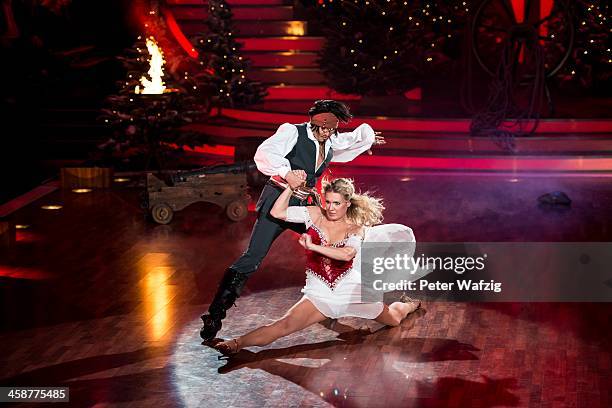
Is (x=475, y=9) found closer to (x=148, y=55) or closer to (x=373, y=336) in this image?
(x=148, y=55)

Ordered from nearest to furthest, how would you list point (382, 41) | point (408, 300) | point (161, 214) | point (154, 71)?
1. point (408, 300)
2. point (161, 214)
3. point (154, 71)
4. point (382, 41)

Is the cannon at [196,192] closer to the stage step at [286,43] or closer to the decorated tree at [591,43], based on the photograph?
the decorated tree at [591,43]

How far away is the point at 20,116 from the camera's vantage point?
44.9ft

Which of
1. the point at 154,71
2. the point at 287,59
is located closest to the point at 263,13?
the point at 287,59

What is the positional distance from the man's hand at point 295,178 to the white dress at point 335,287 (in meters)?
0.24

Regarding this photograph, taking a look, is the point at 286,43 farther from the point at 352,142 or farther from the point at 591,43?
the point at 352,142

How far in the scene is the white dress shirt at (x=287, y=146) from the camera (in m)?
6.50

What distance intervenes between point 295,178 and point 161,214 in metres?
3.71

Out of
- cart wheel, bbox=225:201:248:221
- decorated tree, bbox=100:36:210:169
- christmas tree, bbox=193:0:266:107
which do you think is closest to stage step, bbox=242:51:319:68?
christmas tree, bbox=193:0:266:107

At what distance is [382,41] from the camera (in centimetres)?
1339

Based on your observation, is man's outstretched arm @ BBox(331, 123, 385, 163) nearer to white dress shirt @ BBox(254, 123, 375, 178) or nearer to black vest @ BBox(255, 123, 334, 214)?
white dress shirt @ BBox(254, 123, 375, 178)

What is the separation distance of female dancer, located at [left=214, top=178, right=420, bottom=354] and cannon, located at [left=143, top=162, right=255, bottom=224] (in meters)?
3.39

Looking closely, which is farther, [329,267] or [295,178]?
[329,267]

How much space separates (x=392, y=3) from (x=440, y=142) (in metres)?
1.91
